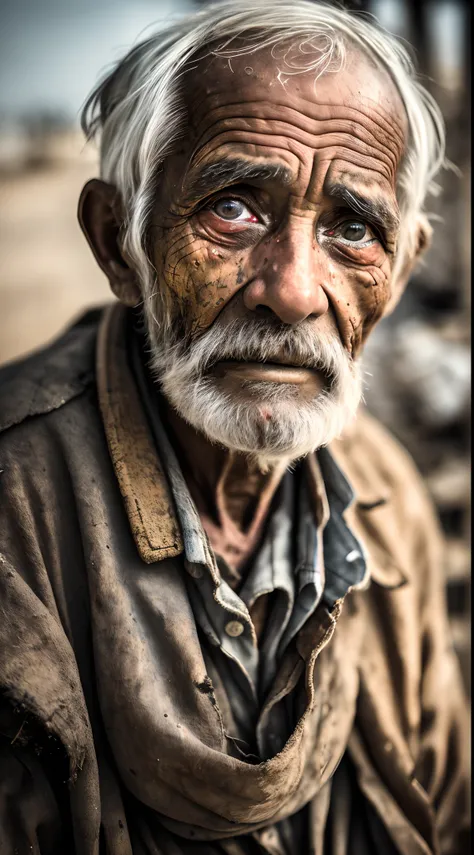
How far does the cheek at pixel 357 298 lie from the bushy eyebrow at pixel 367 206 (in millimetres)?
99

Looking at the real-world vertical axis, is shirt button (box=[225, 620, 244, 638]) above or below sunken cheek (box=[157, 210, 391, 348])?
below

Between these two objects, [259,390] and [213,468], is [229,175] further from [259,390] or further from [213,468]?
[213,468]

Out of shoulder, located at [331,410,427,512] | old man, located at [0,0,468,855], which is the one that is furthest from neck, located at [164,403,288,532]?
shoulder, located at [331,410,427,512]

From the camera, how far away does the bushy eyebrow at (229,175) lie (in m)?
1.33

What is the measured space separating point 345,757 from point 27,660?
3.08 feet

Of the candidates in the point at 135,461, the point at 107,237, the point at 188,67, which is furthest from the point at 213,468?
the point at 188,67

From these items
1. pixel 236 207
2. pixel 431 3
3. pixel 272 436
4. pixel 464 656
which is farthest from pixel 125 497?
pixel 431 3

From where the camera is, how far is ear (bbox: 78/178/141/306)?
1.56 meters

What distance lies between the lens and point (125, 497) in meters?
1.45

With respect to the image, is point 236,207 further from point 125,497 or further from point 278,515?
point 278,515

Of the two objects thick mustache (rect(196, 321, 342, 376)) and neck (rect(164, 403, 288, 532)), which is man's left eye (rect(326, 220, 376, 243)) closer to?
thick mustache (rect(196, 321, 342, 376))

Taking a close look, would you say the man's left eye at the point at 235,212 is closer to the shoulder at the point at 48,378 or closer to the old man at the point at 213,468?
the old man at the point at 213,468

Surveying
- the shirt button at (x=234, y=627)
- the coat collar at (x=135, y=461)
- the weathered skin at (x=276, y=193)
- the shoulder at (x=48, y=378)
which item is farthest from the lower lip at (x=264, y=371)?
the shirt button at (x=234, y=627)

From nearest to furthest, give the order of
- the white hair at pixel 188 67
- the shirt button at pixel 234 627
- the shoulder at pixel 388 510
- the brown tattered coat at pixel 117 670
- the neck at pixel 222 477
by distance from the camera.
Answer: the brown tattered coat at pixel 117 670, the white hair at pixel 188 67, the shirt button at pixel 234 627, the neck at pixel 222 477, the shoulder at pixel 388 510
